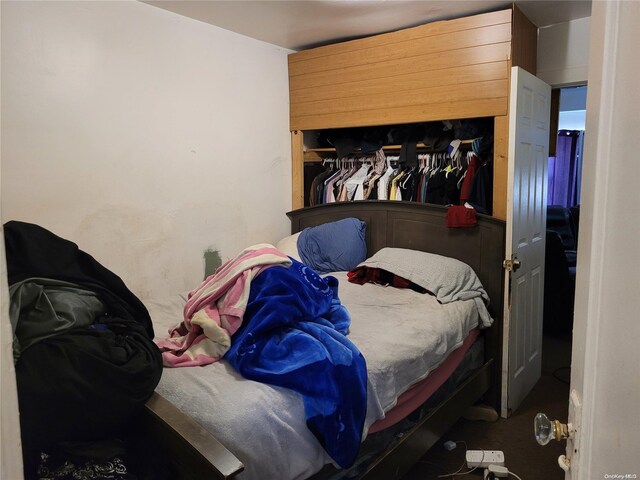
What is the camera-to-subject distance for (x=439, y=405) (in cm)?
235

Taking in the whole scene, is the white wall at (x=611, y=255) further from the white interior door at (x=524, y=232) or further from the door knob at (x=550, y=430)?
the white interior door at (x=524, y=232)

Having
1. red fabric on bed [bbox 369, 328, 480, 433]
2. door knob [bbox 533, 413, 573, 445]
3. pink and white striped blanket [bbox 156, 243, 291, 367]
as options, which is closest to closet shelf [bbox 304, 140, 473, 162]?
red fabric on bed [bbox 369, 328, 480, 433]

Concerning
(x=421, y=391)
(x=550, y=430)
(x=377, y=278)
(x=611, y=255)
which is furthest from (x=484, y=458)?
(x=611, y=255)

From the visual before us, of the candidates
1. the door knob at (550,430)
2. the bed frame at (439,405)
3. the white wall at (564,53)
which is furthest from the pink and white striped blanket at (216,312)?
the white wall at (564,53)

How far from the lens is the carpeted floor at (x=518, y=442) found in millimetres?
2408

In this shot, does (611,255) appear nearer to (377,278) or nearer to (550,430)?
(550,430)

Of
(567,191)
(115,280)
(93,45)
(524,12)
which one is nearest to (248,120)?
(93,45)

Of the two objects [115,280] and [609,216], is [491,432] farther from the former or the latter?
[609,216]

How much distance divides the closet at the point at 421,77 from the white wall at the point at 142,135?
1.09ft

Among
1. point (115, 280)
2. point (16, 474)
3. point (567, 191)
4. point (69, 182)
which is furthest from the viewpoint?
point (567, 191)

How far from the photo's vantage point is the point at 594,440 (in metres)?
0.70

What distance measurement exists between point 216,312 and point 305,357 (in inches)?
16.1

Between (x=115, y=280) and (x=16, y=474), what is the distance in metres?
1.06

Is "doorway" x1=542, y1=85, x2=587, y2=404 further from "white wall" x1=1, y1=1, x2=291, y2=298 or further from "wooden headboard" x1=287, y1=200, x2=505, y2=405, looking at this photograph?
"white wall" x1=1, y1=1, x2=291, y2=298
